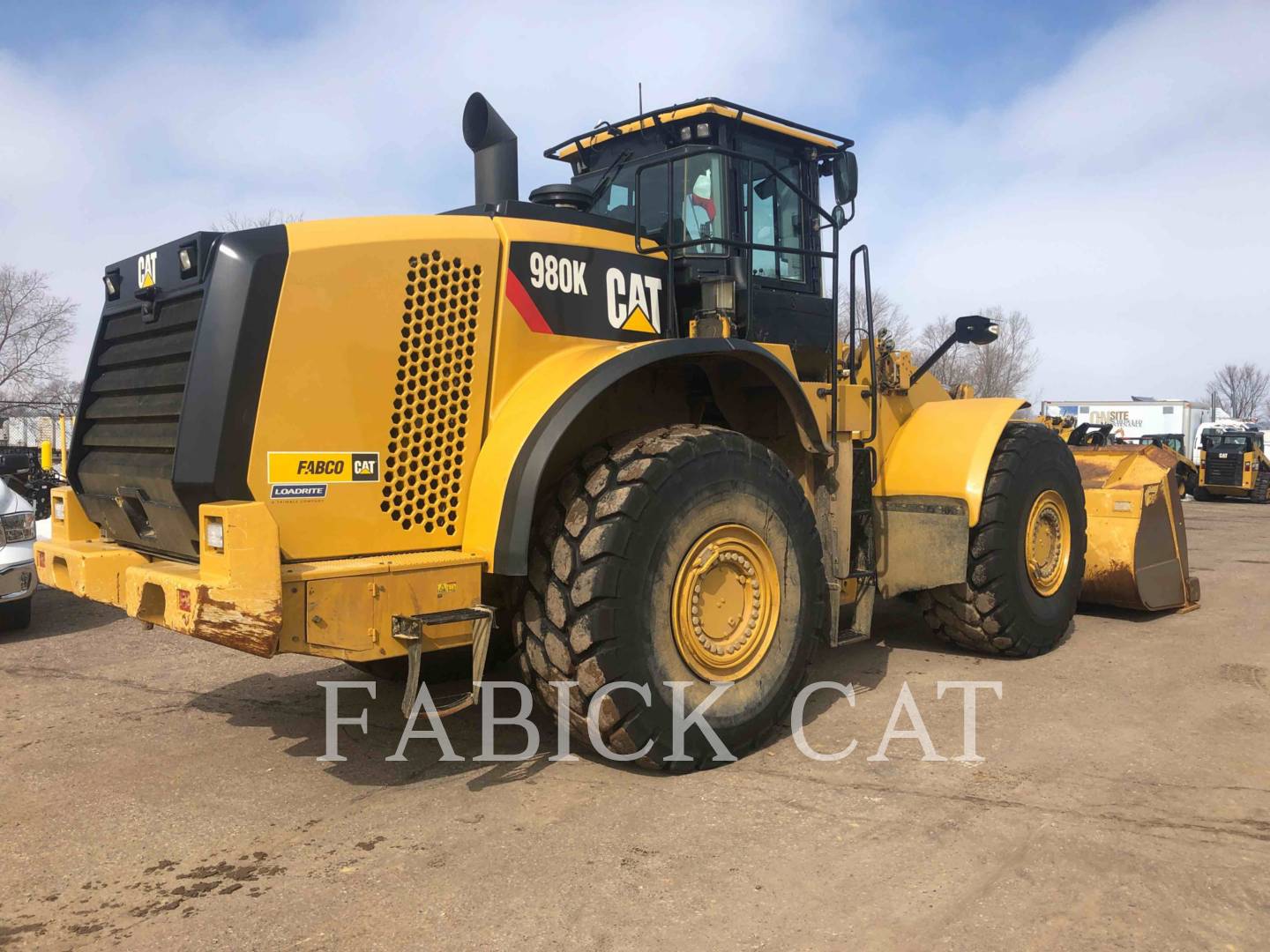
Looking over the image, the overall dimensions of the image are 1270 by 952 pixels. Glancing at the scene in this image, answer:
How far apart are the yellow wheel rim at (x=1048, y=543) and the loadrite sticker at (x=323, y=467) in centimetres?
436

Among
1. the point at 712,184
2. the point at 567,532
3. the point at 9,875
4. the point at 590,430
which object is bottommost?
the point at 9,875

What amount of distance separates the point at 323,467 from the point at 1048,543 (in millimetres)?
4930

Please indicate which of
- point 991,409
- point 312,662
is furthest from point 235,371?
point 991,409

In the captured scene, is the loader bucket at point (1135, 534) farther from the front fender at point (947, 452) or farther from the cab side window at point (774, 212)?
the cab side window at point (774, 212)

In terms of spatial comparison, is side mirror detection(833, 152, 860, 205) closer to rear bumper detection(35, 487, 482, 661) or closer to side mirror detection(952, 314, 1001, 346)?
side mirror detection(952, 314, 1001, 346)

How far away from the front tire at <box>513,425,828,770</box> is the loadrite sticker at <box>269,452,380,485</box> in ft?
2.42

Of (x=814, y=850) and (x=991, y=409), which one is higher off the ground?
(x=991, y=409)

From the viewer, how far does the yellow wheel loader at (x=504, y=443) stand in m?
3.61

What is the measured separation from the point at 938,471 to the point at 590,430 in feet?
8.24

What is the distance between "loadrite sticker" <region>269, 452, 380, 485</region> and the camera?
3629mm

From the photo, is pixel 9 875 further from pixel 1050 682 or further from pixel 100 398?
pixel 1050 682

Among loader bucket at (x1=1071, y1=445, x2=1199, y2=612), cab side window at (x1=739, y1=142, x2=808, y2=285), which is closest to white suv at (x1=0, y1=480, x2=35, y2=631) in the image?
cab side window at (x1=739, y1=142, x2=808, y2=285)

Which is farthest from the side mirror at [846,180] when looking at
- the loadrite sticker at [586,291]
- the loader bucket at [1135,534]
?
the loader bucket at [1135,534]

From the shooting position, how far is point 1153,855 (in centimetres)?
337
